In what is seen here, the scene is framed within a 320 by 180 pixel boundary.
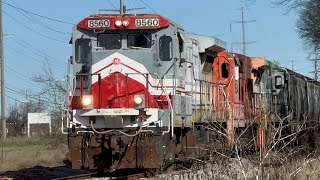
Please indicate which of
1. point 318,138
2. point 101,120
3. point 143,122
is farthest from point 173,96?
point 318,138

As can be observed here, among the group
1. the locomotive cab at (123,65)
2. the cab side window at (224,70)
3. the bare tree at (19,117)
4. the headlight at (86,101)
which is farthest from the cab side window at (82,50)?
the bare tree at (19,117)

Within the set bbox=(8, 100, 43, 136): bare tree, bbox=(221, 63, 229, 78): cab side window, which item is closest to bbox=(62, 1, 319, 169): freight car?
bbox=(221, 63, 229, 78): cab side window

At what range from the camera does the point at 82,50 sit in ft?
41.4

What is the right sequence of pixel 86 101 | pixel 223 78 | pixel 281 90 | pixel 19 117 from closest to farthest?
pixel 86 101
pixel 223 78
pixel 281 90
pixel 19 117

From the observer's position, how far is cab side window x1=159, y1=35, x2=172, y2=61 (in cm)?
1227

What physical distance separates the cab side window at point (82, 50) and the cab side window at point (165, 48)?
1680 mm

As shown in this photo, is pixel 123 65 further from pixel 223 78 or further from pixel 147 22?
pixel 223 78

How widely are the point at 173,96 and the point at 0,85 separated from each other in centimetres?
2700

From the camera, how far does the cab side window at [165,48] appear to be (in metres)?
12.3

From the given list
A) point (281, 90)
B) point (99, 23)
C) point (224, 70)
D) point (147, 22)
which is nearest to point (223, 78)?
point (224, 70)

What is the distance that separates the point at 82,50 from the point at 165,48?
1952 mm

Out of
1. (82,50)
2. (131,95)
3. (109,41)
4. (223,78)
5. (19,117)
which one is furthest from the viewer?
(19,117)

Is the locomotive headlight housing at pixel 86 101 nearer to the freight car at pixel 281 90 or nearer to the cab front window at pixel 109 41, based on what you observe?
the cab front window at pixel 109 41

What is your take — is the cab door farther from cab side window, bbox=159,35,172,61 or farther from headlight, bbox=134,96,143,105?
headlight, bbox=134,96,143,105
